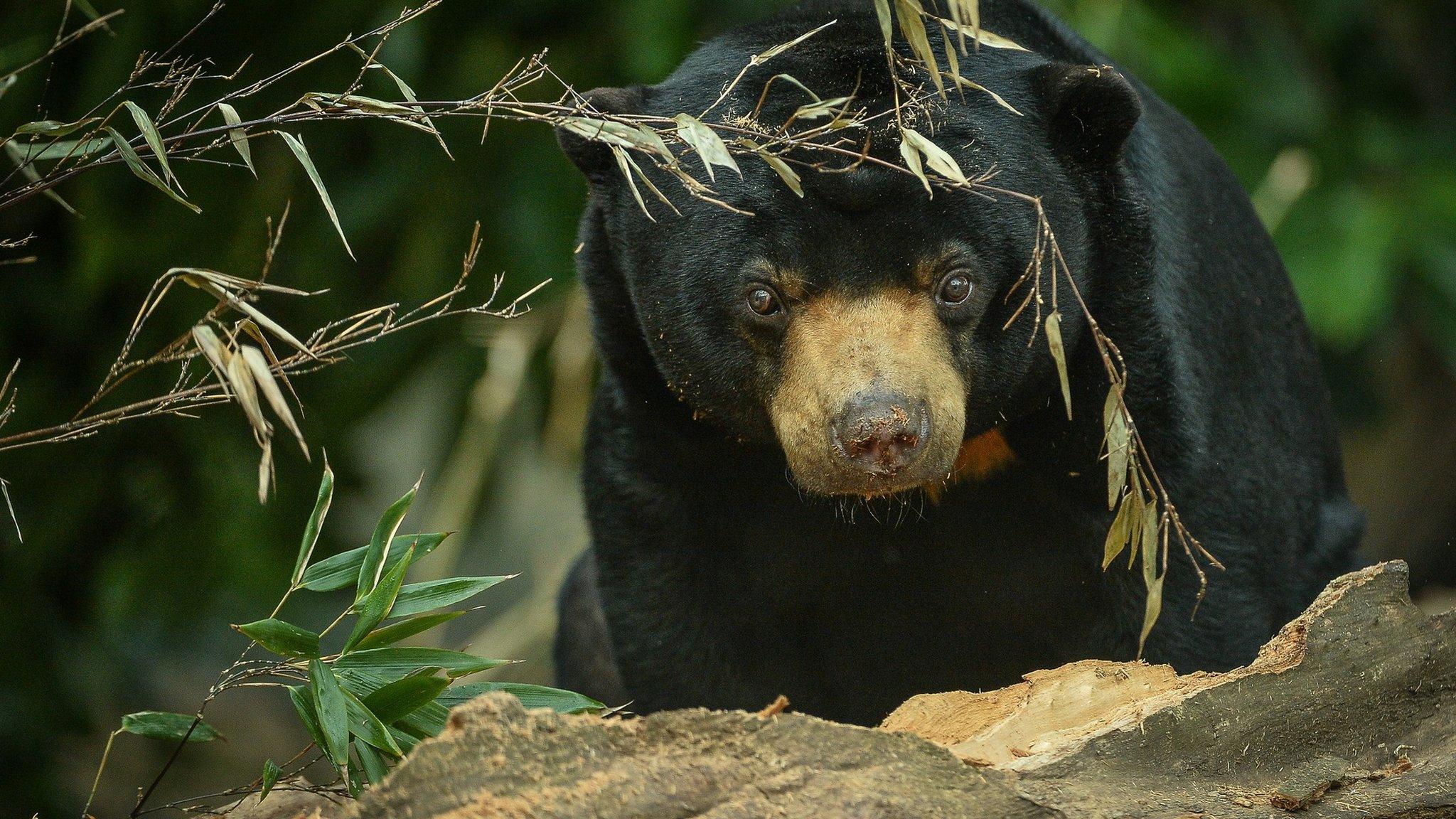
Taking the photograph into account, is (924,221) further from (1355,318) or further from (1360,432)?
(1360,432)

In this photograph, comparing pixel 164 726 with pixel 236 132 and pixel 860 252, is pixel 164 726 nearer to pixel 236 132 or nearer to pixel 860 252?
pixel 236 132

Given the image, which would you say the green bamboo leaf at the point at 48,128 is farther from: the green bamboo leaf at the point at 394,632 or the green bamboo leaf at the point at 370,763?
the green bamboo leaf at the point at 370,763

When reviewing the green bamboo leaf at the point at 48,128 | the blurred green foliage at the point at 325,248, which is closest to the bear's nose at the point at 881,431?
the green bamboo leaf at the point at 48,128

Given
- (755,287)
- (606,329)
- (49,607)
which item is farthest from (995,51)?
(49,607)

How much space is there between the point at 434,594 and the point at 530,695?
0.80 feet

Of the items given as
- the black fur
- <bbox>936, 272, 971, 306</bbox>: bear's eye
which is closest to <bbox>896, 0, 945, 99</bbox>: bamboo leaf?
the black fur

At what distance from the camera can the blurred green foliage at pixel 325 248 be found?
6.15 meters

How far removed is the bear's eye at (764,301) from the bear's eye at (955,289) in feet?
1.03

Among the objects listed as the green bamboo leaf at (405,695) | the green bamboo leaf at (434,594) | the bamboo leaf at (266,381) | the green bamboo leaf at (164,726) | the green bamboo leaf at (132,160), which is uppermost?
the green bamboo leaf at (132,160)

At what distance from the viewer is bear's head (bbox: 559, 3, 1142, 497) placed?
2955 millimetres

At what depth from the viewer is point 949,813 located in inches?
80.5

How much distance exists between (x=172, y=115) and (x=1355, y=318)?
4307mm

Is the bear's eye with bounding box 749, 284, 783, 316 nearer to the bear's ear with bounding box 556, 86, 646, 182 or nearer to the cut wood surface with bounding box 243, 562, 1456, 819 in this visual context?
the bear's ear with bounding box 556, 86, 646, 182

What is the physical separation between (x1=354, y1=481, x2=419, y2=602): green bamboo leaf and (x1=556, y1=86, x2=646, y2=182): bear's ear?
1.12m
